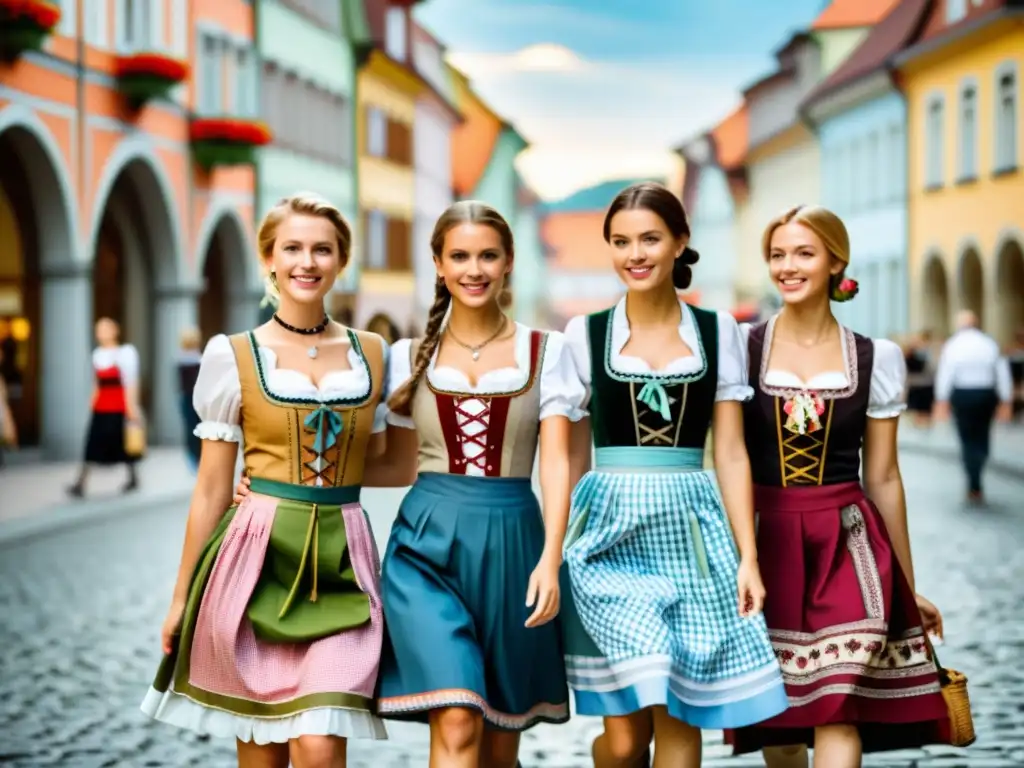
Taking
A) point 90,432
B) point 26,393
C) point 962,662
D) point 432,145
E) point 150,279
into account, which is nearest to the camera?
point 962,662

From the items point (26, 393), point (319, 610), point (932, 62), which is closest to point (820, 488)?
point (319, 610)

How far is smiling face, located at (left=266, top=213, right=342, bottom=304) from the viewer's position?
464 centimetres

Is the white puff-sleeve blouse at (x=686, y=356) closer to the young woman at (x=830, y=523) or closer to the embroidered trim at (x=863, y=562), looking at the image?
the young woman at (x=830, y=523)

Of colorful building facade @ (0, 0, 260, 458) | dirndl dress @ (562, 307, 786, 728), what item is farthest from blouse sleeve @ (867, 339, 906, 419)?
colorful building facade @ (0, 0, 260, 458)

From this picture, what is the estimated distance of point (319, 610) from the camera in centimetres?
449

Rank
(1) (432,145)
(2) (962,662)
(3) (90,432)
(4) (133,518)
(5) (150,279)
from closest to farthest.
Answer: (2) (962,662) → (4) (133,518) → (3) (90,432) → (5) (150,279) → (1) (432,145)

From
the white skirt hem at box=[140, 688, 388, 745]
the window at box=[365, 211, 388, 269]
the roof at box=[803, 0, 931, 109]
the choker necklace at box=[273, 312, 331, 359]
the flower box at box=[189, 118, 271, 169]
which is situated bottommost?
the white skirt hem at box=[140, 688, 388, 745]

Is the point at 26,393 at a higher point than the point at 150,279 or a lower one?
lower

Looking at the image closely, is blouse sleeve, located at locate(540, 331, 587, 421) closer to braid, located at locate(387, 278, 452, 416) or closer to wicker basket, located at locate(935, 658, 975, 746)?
braid, located at locate(387, 278, 452, 416)

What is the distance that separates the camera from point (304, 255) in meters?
4.63

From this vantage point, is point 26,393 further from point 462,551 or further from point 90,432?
point 462,551

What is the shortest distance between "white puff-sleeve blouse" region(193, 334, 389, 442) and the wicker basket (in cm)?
188

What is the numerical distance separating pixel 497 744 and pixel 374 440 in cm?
90

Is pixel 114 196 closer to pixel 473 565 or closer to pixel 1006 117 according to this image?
pixel 1006 117
